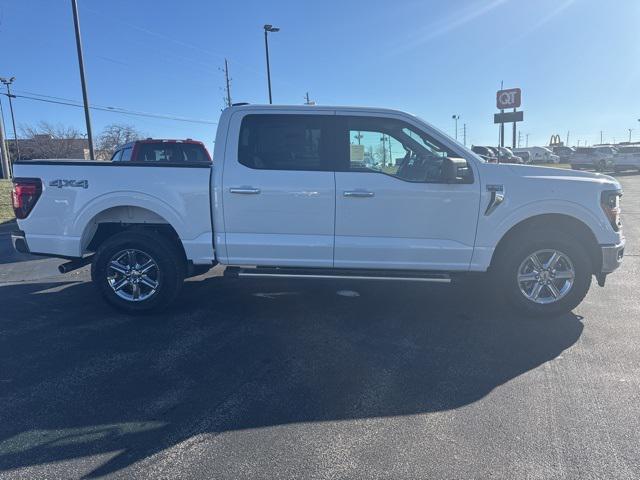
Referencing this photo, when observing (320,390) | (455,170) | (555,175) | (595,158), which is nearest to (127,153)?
(455,170)

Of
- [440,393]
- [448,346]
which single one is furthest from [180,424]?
[448,346]

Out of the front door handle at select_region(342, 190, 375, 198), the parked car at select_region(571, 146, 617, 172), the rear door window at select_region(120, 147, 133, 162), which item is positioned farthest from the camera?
the parked car at select_region(571, 146, 617, 172)

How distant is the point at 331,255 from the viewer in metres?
4.66

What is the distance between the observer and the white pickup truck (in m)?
4.51

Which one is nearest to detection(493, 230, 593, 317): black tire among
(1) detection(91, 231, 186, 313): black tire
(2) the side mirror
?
(2) the side mirror

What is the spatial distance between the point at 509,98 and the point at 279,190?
20.6 m

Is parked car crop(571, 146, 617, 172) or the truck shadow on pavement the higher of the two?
parked car crop(571, 146, 617, 172)

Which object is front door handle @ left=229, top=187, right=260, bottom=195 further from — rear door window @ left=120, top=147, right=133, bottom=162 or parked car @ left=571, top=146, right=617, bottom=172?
parked car @ left=571, top=146, right=617, bottom=172

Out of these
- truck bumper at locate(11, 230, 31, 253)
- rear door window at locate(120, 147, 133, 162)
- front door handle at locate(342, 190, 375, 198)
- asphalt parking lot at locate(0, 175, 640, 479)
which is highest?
rear door window at locate(120, 147, 133, 162)

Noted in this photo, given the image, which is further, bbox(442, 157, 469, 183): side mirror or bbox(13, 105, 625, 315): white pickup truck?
bbox(13, 105, 625, 315): white pickup truck

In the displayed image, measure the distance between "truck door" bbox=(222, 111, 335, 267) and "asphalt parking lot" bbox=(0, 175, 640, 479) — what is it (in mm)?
762

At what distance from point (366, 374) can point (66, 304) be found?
386 cm

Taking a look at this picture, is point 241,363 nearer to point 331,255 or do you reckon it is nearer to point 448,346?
point 331,255

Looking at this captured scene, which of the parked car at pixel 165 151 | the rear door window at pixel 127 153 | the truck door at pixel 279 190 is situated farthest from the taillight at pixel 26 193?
the rear door window at pixel 127 153
